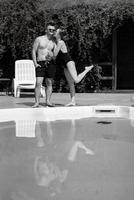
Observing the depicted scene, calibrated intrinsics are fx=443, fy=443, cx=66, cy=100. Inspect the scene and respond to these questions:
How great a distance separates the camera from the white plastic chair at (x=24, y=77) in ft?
38.3

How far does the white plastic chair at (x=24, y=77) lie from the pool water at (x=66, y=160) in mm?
3617

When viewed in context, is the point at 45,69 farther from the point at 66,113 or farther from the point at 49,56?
the point at 66,113

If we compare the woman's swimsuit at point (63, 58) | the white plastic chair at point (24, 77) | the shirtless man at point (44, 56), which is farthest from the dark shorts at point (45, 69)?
the white plastic chair at point (24, 77)

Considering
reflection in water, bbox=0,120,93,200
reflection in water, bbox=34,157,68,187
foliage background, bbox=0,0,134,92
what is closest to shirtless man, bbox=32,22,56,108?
reflection in water, bbox=0,120,93,200

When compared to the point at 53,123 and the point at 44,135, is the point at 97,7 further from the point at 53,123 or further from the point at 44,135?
the point at 44,135

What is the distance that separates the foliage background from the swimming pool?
4.27 metres

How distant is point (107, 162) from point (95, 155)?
1.22 ft

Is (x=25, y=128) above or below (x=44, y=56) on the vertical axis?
below

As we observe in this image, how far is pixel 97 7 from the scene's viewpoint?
1265cm

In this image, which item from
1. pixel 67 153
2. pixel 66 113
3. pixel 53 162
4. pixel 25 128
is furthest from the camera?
pixel 66 113

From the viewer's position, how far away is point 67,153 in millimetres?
5613

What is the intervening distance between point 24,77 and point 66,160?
22.4 ft

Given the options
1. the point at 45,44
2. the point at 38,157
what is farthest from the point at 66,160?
the point at 45,44

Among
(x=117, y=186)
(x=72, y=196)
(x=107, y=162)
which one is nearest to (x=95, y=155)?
(x=107, y=162)
